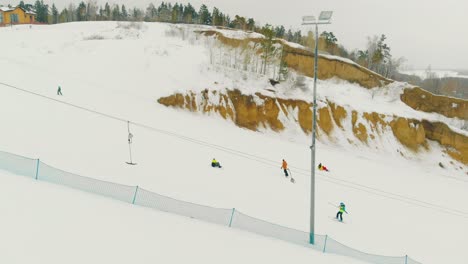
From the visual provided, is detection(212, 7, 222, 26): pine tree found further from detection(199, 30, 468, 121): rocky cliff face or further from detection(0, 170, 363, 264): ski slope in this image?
detection(0, 170, 363, 264): ski slope

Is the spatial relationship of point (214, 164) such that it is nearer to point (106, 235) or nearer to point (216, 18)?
point (106, 235)

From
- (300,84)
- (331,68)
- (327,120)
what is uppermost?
(331,68)

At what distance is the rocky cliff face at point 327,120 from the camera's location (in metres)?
51.8

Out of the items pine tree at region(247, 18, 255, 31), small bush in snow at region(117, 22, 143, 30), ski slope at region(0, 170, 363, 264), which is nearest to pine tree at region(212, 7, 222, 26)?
pine tree at region(247, 18, 255, 31)

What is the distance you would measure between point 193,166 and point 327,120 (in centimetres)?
3623

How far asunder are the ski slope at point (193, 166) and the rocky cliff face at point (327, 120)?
225 cm

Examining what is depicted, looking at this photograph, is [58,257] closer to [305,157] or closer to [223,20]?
[305,157]

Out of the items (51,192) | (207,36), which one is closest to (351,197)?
(51,192)

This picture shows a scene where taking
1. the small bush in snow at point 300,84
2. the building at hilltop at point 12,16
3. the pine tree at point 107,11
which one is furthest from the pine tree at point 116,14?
the small bush in snow at point 300,84

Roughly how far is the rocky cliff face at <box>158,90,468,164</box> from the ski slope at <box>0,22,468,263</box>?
2.25 metres

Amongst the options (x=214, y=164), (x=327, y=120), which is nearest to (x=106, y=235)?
(x=214, y=164)

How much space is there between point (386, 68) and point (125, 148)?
88937 millimetres

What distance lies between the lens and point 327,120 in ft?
184

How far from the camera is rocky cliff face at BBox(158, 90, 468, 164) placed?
170 ft
